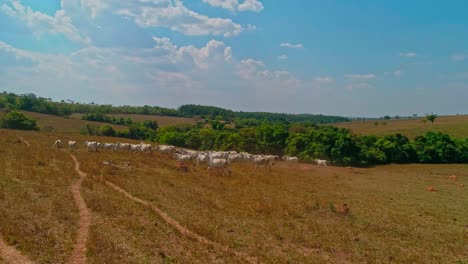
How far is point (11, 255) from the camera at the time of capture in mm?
9781

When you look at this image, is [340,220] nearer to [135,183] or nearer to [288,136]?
[135,183]

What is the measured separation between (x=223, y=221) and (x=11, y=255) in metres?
7.47

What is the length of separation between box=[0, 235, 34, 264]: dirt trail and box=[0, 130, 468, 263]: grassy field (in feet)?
0.60

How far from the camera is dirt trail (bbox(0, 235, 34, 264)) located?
945cm

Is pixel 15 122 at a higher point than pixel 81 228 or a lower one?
higher

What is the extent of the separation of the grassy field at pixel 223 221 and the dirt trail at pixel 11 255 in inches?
7.2

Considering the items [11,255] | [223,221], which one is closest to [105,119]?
[223,221]

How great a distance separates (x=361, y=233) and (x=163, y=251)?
26.6ft

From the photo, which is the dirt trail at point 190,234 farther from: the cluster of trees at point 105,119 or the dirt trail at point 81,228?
the cluster of trees at point 105,119

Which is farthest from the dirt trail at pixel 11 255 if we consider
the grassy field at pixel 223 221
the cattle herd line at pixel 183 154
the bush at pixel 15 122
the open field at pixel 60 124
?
the open field at pixel 60 124

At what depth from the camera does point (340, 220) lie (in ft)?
53.0

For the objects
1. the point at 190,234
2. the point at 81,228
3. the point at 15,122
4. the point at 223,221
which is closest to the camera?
the point at 81,228

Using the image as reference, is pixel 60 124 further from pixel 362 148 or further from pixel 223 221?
pixel 223 221

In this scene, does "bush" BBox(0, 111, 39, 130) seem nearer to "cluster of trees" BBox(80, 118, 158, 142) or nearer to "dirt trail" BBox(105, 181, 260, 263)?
"cluster of trees" BBox(80, 118, 158, 142)
